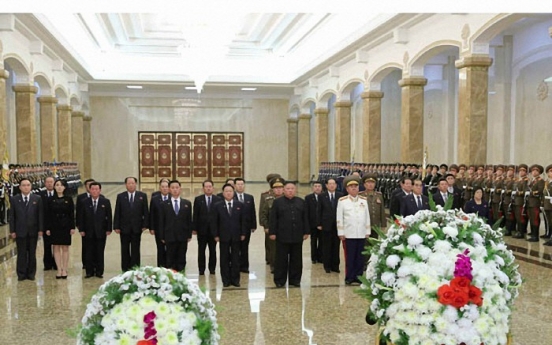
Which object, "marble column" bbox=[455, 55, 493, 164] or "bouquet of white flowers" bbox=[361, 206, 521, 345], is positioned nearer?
"bouquet of white flowers" bbox=[361, 206, 521, 345]

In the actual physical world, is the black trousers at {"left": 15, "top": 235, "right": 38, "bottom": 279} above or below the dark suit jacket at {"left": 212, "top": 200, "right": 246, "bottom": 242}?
below

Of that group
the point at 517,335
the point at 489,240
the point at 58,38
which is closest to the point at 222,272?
the point at 517,335

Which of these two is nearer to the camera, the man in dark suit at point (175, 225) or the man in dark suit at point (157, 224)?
the man in dark suit at point (175, 225)

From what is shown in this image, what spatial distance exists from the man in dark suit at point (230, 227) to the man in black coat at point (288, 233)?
0.52 m

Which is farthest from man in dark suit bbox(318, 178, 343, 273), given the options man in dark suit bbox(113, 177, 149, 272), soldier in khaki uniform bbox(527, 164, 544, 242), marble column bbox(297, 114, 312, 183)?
marble column bbox(297, 114, 312, 183)

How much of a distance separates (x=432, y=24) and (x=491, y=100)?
5.49 m

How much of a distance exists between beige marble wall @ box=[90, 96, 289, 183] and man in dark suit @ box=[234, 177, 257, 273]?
82.1 feet

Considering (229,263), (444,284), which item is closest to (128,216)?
(229,263)

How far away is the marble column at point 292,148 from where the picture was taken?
33812 mm

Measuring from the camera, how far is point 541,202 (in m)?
11.4

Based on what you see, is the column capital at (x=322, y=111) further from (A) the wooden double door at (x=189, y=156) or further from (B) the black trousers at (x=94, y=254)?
(B) the black trousers at (x=94, y=254)

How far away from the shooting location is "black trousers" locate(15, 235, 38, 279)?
26.9 feet

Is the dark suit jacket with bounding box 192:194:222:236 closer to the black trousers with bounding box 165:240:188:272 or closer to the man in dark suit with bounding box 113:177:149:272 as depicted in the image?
the black trousers with bounding box 165:240:188:272

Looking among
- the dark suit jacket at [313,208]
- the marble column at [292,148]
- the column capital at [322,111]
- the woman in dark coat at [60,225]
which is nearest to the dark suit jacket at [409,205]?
the dark suit jacket at [313,208]
